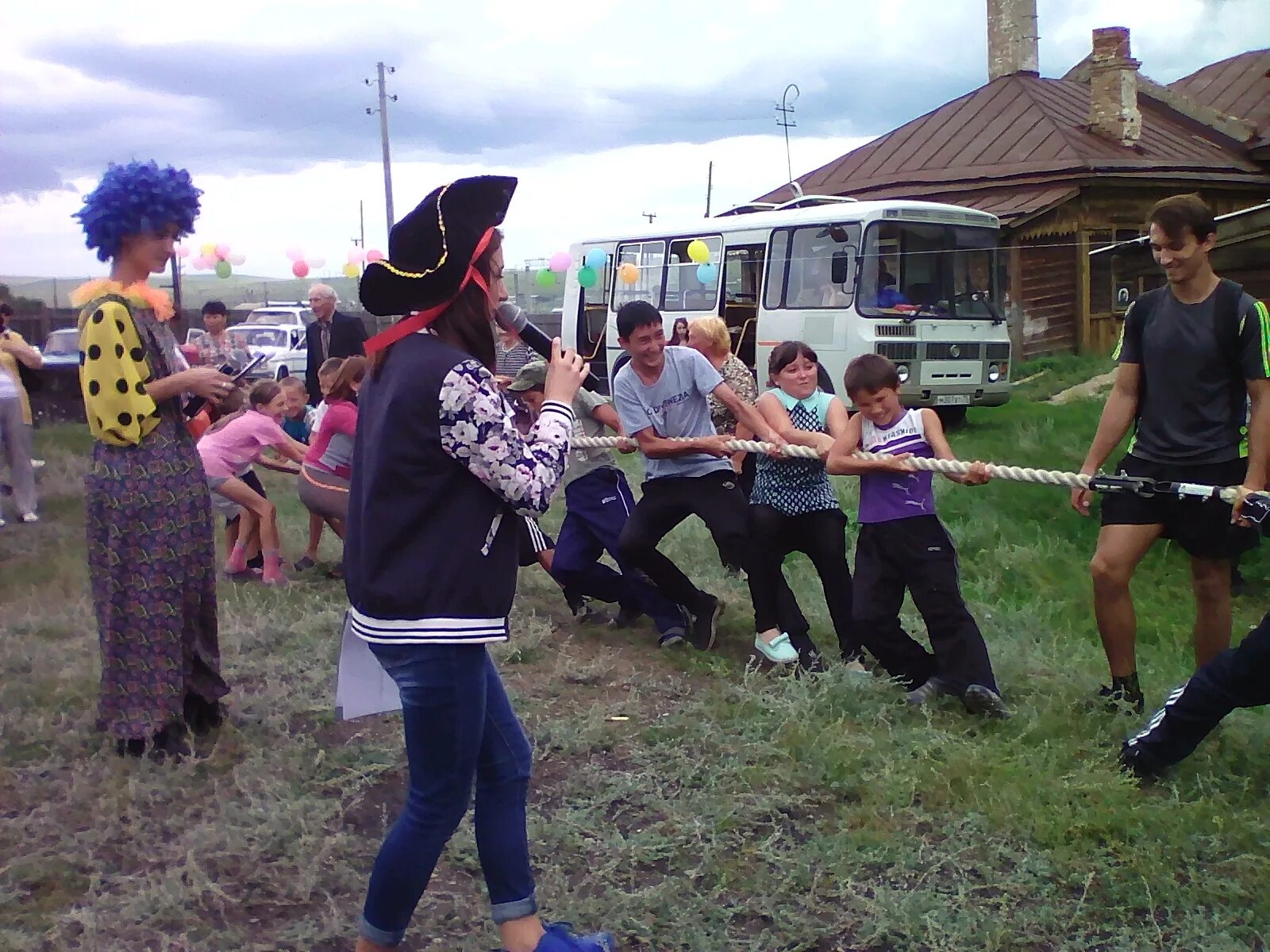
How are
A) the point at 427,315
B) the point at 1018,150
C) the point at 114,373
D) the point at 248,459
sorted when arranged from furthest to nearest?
1. the point at 1018,150
2. the point at 248,459
3. the point at 114,373
4. the point at 427,315

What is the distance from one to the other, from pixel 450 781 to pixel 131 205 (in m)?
2.58

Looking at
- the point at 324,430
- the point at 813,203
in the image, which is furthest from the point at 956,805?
the point at 813,203

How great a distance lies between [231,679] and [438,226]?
11.3ft

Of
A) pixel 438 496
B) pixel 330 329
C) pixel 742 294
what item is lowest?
pixel 438 496

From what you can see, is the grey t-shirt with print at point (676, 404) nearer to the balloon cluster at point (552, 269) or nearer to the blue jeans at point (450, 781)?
the blue jeans at point (450, 781)

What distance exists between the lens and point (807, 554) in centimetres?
538

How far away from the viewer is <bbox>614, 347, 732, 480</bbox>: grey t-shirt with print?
5582 mm

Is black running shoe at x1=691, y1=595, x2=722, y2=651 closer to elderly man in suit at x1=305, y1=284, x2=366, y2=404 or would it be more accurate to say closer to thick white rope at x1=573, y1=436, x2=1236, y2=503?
thick white rope at x1=573, y1=436, x2=1236, y2=503

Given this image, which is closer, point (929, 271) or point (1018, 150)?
point (929, 271)

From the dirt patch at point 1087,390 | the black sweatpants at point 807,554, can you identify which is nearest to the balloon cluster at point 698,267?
the dirt patch at point 1087,390

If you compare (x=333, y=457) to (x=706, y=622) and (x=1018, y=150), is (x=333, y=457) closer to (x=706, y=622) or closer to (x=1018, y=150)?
Answer: (x=706, y=622)

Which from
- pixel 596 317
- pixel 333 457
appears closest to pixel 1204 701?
pixel 333 457

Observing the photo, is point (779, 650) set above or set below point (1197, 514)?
below

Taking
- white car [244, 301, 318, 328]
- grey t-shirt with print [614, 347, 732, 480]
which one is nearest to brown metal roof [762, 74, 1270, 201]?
white car [244, 301, 318, 328]
